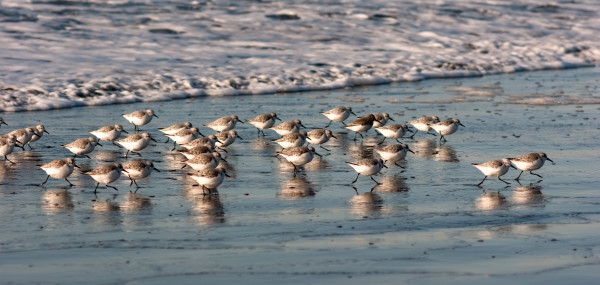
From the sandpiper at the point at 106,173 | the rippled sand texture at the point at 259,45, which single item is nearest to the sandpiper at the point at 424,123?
the rippled sand texture at the point at 259,45

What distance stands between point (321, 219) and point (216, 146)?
642cm

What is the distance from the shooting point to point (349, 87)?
27.8 metres

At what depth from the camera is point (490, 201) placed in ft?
38.4

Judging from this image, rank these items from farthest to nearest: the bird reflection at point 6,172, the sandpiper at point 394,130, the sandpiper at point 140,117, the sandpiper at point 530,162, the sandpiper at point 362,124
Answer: the sandpiper at point 140,117 → the sandpiper at point 362,124 → the sandpiper at point 394,130 → the bird reflection at point 6,172 → the sandpiper at point 530,162

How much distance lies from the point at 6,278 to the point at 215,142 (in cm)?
856

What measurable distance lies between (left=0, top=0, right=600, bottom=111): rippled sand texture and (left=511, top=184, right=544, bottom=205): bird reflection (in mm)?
10973

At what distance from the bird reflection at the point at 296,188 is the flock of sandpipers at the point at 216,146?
2.39ft

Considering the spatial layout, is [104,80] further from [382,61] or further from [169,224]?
[169,224]

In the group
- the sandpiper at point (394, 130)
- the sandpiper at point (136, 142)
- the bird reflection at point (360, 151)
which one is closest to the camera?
the sandpiper at point (136, 142)

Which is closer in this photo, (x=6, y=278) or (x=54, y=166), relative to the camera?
(x=6, y=278)

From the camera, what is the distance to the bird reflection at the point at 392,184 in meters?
12.7

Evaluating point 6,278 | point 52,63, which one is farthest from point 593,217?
point 52,63

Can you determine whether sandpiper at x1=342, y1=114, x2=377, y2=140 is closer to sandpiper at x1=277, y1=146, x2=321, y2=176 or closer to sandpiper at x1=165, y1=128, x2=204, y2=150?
sandpiper at x1=165, y1=128, x2=204, y2=150

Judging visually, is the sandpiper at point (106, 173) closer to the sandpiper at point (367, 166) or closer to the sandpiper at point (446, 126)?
the sandpiper at point (367, 166)
